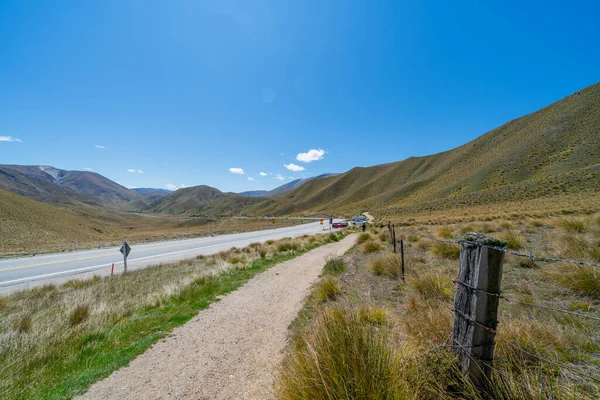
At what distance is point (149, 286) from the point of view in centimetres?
927

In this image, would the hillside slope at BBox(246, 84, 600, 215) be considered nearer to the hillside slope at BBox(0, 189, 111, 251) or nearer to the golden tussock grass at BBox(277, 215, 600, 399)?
the golden tussock grass at BBox(277, 215, 600, 399)

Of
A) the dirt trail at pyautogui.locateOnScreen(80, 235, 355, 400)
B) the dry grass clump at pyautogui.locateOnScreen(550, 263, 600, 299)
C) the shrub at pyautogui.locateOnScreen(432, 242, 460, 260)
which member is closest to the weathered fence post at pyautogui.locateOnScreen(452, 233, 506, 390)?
the dirt trail at pyautogui.locateOnScreen(80, 235, 355, 400)

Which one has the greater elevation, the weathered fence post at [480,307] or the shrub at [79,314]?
the weathered fence post at [480,307]

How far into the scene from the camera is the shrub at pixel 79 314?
5.91 meters

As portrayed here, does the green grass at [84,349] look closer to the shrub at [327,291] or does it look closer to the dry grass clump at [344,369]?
the shrub at [327,291]

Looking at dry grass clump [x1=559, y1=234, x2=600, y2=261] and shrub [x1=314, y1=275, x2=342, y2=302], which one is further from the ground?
dry grass clump [x1=559, y1=234, x2=600, y2=261]

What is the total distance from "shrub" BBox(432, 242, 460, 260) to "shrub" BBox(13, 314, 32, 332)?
1167 cm

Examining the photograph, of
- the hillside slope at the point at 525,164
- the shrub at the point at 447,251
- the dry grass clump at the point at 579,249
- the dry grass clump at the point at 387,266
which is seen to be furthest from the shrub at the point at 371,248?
the hillside slope at the point at 525,164

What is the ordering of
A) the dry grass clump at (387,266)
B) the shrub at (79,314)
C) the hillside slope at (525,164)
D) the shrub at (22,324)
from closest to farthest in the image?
the shrub at (22,324)
the shrub at (79,314)
the dry grass clump at (387,266)
the hillside slope at (525,164)

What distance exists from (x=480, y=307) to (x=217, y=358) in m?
4.30

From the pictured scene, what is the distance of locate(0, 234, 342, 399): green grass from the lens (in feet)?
11.9

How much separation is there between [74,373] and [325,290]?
499 centimetres

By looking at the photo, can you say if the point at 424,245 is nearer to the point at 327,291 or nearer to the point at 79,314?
the point at 327,291

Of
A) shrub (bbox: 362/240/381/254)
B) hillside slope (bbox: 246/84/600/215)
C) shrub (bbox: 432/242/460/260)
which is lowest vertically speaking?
shrub (bbox: 362/240/381/254)
